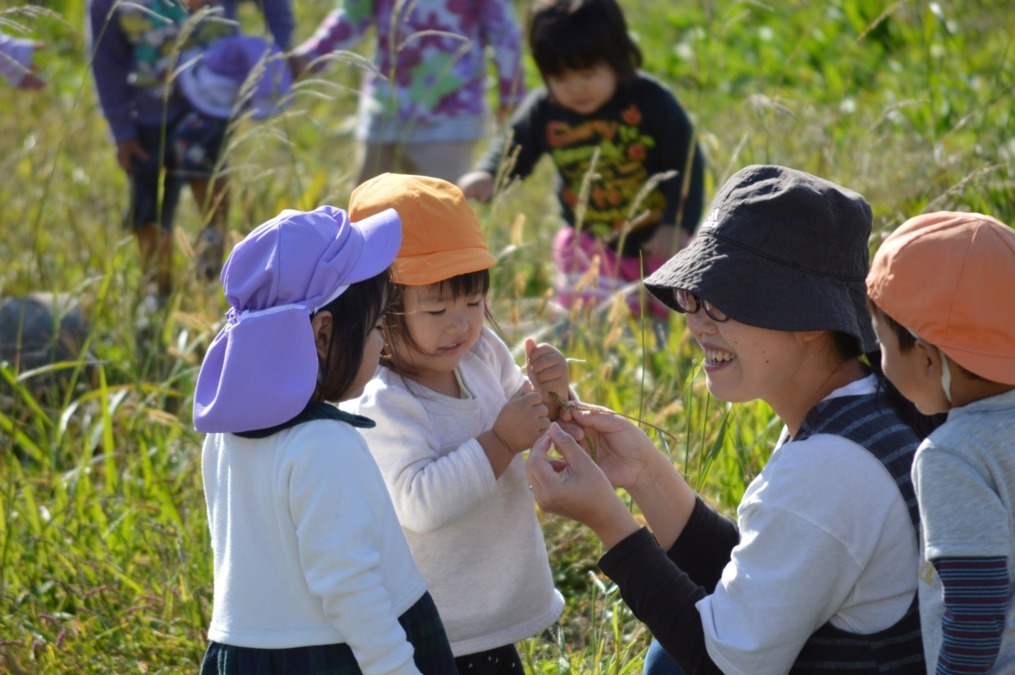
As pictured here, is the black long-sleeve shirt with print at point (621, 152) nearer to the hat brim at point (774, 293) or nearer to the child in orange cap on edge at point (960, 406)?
the hat brim at point (774, 293)

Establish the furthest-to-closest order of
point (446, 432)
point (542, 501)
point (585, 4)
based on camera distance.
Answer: point (585, 4)
point (446, 432)
point (542, 501)

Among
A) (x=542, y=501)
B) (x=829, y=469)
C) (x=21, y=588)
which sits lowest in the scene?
(x=21, y=588)

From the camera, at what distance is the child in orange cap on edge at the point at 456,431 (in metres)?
2.07

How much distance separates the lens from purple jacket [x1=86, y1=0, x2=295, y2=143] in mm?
4441

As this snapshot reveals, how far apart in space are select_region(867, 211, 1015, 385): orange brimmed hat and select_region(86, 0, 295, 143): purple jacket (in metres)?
3.29

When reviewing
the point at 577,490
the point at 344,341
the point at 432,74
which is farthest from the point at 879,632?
the point at 432,74

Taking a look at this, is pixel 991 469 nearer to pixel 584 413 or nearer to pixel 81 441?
pixel 584 413

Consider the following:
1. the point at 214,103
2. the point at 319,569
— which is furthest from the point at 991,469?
the point at 214,103

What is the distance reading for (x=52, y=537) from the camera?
114 inches

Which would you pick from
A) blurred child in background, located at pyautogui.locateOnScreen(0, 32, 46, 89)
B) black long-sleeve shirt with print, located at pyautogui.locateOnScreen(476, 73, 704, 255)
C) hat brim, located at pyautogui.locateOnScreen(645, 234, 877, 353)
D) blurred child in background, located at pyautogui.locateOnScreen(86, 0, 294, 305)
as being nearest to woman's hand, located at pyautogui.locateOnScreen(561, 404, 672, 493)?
hat brim, located at pyautogui.locateOnScreen(645, 234, 877, 353)

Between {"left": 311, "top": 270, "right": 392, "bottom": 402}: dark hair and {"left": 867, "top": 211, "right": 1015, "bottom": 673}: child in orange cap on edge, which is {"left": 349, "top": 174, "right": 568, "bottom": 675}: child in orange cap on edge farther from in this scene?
{"left": 867, "top": 211, "right": 1015, "bottom": 673}: child in orange cap on edge

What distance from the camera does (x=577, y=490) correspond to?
1.99 metres

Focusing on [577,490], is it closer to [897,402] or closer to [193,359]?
[897,402]

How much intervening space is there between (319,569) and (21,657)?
3.20 feet
